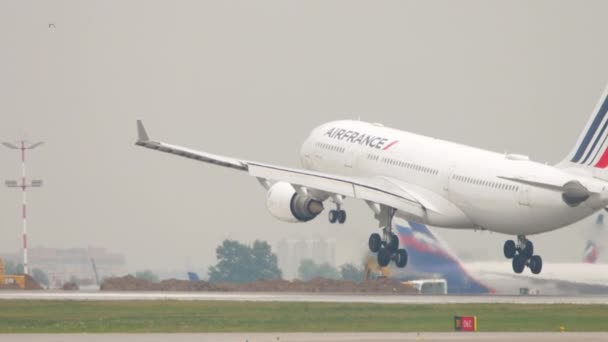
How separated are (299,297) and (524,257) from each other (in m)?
13.0

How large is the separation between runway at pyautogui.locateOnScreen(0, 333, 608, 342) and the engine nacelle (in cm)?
3300

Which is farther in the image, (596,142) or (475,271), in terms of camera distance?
(475,271)

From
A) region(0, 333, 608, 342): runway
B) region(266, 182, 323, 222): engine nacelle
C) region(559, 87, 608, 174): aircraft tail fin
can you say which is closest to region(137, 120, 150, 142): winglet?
region(266, 182, 323, 222): engine nacelle

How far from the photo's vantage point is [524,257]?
90188 millimetres

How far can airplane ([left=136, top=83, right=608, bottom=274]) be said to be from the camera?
83.7 metres

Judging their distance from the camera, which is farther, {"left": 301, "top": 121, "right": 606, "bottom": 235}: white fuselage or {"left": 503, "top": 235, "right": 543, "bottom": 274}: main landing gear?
{"left": 503, "top": 235, "right": 543, "bottom": 274}: main landing gear

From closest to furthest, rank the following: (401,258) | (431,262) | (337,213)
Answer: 1. (401,258)
2. (337,213)
3. (431,262)

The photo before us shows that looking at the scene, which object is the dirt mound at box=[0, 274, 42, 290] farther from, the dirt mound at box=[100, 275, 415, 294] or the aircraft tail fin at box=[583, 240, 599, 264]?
the aircraft tail fin at box=[583, 240, 599, 264]

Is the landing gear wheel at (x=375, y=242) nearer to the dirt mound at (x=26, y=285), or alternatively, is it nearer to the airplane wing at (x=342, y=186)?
the airplane wing at (x=342, y=186)

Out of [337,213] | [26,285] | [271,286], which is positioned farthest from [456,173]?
[26,285]

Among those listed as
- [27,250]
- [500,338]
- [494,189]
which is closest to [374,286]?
[494,189]

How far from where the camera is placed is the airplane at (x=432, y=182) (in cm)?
8369

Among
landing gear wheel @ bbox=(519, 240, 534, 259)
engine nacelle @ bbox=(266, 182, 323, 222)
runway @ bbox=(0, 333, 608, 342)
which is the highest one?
engine nacelle @ bbox=(266, 182, 323, 222)

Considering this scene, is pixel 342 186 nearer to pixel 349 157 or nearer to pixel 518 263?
pixel 349 157
